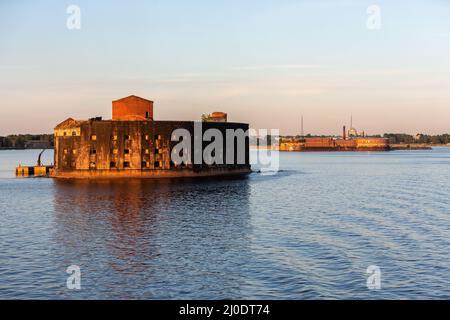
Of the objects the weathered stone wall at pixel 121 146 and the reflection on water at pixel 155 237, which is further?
the weathered stone wall at pixel 121 146

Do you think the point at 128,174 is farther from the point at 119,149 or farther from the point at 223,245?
the point at 223,245

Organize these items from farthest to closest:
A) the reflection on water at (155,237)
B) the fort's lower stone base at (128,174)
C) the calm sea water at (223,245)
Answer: the fort's lower stone base at (128,174), the reflection on water at (155,237), the calm sea water at (223,245)

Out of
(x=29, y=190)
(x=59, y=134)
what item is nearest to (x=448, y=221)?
(x=29, y=190)

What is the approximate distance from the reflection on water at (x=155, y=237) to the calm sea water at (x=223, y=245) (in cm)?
5

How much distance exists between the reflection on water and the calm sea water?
5 centimetres

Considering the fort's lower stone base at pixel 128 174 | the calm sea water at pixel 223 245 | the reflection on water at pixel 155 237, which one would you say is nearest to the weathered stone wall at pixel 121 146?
the fort's lower stone base at pixel 128 174

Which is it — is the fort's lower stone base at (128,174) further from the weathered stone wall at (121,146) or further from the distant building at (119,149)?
the weathered stone wall at (121,146)

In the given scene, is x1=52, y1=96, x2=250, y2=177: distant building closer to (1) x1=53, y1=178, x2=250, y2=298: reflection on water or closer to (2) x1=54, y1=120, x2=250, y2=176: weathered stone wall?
(2) x1=54, y1=120, x2=250, y2=176: weathered stone wall

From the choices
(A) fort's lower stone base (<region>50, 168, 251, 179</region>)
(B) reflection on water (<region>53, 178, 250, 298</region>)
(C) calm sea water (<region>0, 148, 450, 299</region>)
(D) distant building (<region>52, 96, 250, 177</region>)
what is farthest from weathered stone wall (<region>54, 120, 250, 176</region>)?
(C) calm sea water (<region>0, 148, 450, 299</region>)

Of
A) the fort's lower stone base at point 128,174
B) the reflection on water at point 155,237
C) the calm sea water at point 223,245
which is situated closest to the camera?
the calm sea water at point 223,245

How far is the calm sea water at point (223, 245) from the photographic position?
651 inches
